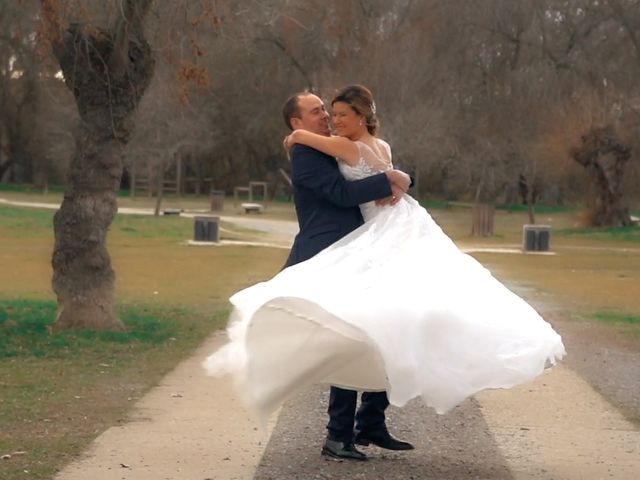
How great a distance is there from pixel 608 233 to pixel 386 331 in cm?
3980

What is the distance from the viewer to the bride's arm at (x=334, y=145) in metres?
7.46

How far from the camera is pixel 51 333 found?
13688 mm

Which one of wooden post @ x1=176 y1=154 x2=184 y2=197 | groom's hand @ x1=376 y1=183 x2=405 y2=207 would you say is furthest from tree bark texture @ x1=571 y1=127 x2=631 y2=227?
groom's hand @ x1=376 y1=183 x2=405 y2=207

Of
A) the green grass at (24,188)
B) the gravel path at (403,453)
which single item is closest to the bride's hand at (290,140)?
the gravel path at (403,453)

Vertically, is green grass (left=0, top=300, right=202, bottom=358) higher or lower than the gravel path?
lower

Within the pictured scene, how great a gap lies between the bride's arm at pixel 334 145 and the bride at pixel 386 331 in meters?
0.53

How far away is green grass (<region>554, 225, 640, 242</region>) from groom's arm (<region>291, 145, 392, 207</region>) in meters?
36.8

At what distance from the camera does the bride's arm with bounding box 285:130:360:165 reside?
294 inches

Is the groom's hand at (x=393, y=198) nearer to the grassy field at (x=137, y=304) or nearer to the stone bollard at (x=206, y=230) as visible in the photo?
the grassy field at (x=137, y=304)

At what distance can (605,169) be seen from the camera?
46750mm

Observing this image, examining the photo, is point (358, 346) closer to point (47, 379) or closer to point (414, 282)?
point (414, 282)

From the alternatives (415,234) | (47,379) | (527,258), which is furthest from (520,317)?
(527,258)

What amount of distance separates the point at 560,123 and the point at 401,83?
6229 millimetres

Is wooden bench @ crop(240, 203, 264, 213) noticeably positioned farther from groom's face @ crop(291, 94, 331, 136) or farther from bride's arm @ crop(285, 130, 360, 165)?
bride's arm @ crop(285, 130, 360, 165)
